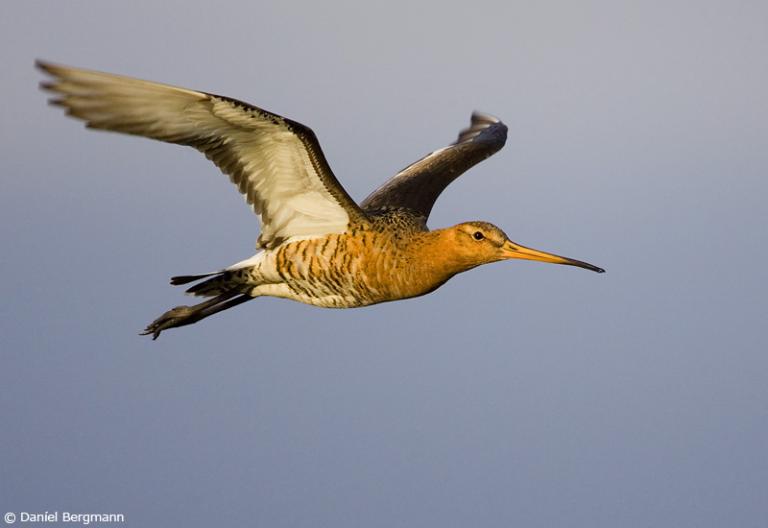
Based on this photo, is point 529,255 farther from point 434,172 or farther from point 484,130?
point 484,130

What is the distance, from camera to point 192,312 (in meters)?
12.4

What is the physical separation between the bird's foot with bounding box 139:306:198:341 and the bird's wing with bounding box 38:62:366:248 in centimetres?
140

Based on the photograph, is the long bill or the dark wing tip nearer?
the long bill

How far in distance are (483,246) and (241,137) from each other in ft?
7.47

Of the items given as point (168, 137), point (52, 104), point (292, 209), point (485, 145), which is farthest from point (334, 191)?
point (485, 145)

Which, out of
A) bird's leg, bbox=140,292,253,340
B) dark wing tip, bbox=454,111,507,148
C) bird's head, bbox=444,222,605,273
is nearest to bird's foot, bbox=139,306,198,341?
bird's leg, bbox=140,292,253,340

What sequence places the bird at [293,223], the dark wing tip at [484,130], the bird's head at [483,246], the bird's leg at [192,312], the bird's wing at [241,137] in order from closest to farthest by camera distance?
the bird's wing at [241,137] → the bird at [293,223] → the bird's head at [483,246] → the bird's leg at [192,312] → the dark wing tip at [484,130]

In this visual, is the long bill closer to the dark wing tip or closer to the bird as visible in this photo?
the bird

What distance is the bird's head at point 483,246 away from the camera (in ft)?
35.6

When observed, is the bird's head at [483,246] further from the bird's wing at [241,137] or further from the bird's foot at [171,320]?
the bird's foot at [171,320]

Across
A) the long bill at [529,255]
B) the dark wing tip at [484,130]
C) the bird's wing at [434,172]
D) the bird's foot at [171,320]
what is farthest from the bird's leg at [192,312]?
the dark wing tip at [484,130]

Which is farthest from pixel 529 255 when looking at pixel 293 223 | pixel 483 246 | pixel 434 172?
pixel 434 172

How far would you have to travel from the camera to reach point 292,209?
440 inches

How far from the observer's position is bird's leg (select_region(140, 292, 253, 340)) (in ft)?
39.9
